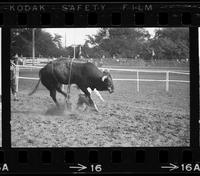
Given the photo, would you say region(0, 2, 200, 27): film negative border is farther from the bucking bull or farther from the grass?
the grass

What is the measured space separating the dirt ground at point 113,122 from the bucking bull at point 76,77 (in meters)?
0.11

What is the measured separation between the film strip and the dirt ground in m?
0.01

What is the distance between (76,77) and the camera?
290 inches

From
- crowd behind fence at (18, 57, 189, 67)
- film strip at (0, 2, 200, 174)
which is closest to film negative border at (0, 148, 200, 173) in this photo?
film strip at (0, 2, 200, 174)

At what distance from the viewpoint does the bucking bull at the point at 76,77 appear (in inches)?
287

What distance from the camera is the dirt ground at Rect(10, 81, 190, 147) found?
7.25m

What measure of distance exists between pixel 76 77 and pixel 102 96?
477 mm

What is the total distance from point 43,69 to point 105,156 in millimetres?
1559

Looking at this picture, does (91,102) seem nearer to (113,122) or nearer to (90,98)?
(90,98)

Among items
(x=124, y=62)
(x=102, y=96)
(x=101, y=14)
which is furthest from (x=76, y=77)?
(x=101, y=14)

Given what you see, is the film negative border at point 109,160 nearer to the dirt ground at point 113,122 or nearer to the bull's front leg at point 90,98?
the dirt ground at point 113,122

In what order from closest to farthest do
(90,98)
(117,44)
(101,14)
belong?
1. (101,14)
2. (117,44)
3. (90,98)

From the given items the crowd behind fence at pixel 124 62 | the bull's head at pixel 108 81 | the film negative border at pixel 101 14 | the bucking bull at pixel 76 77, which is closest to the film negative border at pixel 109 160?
the bucking bull at pixel 76 77

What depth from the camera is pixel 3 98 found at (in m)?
7.21
